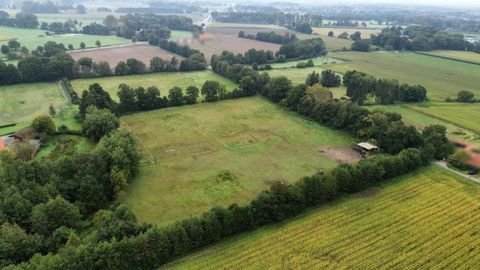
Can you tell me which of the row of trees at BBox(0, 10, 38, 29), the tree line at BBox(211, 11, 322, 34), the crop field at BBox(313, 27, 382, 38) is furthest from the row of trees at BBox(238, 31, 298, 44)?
the row of trees at BBox(0, 10, 38, 29)

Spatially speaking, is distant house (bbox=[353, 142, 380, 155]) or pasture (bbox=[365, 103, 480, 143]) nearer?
distant house (bbox=[353, 142, 380, 155])

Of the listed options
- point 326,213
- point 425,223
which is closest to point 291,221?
point 326,213

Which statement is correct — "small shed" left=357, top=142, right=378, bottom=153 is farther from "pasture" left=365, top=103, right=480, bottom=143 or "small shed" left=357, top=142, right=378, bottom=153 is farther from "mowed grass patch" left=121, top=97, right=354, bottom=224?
"pasture" left=365, top=103, right=480, bottom=143

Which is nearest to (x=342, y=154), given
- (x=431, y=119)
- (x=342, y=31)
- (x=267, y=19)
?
(x=431, y=119)

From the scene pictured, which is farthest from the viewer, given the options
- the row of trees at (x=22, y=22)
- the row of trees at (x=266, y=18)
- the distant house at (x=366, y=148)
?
the row of trees at (x=266, y=18)

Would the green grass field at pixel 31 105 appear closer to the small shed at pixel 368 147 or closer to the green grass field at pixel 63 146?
the green grass field at pixel 63 146

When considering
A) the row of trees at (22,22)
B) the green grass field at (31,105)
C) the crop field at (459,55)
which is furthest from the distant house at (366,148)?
the row of trees at (22,22)

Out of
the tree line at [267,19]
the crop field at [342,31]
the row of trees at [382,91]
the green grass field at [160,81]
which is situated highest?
the tree line at [267,19]
